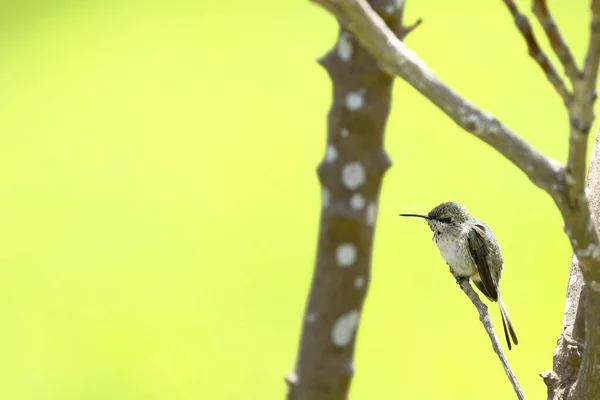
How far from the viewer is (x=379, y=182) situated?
0.75 meters

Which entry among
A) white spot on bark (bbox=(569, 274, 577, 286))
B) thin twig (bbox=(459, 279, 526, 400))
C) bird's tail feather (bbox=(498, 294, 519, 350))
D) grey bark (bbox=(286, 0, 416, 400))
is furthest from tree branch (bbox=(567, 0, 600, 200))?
bird's tail feather (bbox=(498, 294, 519, 350))

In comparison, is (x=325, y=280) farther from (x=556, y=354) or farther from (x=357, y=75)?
(x=556, y=354)

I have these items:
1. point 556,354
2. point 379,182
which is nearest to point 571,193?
point 379,182

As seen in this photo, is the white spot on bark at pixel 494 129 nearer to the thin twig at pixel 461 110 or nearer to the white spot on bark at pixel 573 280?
the thin twig at pixel 461 110

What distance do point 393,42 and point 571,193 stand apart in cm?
21

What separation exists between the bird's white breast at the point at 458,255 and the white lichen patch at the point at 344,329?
773 millimetres

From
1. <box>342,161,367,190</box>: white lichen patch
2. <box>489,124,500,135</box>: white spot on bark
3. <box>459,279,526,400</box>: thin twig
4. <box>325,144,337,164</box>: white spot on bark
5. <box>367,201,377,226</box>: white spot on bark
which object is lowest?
<box>459,279,526,400</box>: thin twig

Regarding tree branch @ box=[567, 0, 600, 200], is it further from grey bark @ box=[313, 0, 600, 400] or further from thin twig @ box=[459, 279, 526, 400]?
thin twig @ box=[459, 279, 526, 400]

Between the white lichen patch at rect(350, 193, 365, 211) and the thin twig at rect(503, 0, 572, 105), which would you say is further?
the white lichen patch at rect(350, 193, 365, 211)

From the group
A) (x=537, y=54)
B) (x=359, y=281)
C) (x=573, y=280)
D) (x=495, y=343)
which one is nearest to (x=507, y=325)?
(x=573, y=280)

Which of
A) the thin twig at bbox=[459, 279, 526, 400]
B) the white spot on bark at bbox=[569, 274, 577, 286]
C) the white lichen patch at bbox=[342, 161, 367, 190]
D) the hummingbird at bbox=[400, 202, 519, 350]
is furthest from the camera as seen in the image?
the hummingbird at bbox=[400, 202, 519, 350]

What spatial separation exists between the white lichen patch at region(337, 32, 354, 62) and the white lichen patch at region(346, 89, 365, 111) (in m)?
0.04

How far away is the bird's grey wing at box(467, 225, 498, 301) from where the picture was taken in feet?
4.66

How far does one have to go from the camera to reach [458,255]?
59.0 inches
